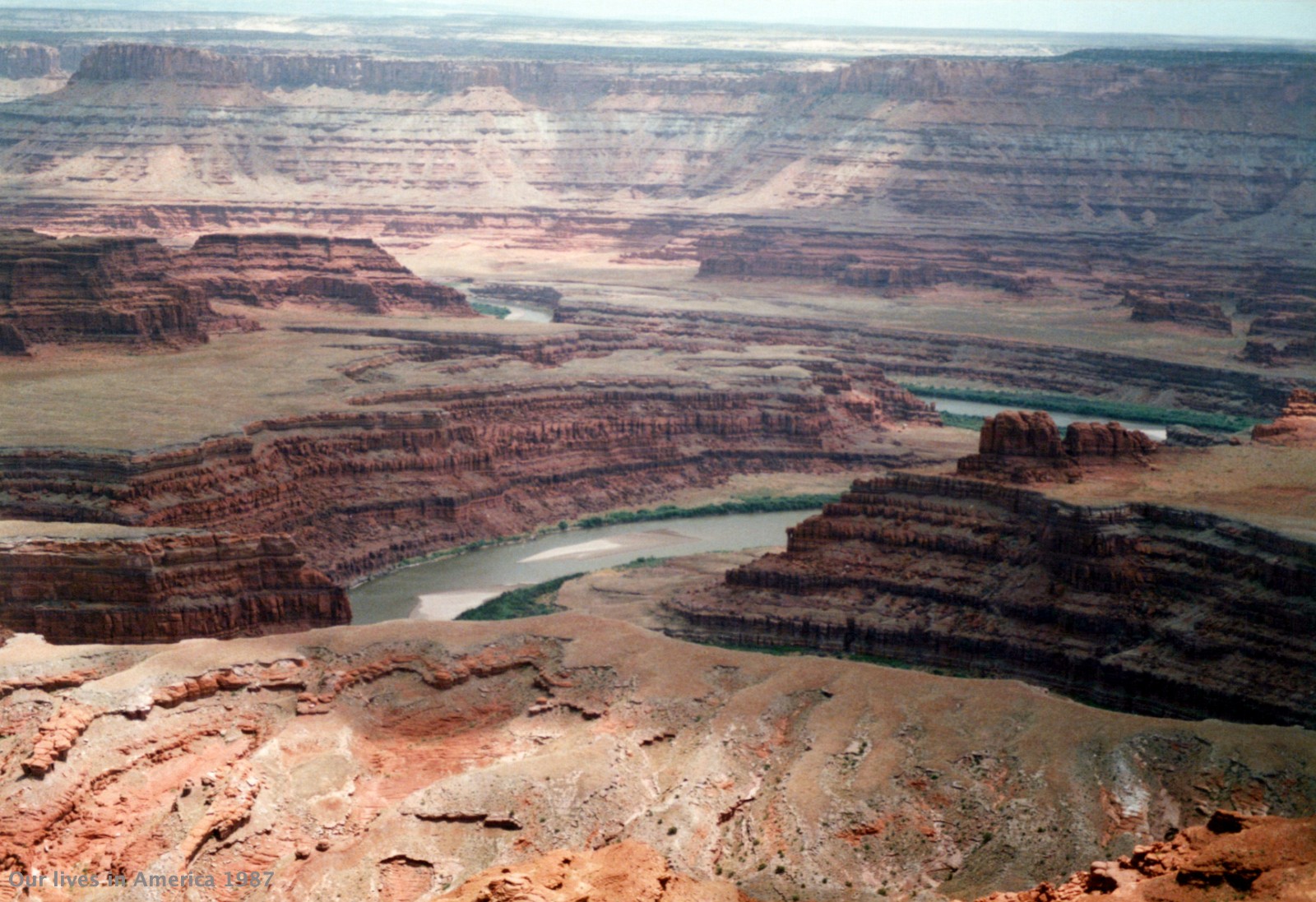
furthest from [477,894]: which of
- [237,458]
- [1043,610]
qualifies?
[237,458]

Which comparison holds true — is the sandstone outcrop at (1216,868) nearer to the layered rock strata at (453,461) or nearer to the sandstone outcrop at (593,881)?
the sandstone outcrop at (593,881)

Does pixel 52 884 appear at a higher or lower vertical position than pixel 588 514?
higher

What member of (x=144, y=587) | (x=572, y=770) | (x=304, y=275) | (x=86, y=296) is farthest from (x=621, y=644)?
(x=304, y=275)

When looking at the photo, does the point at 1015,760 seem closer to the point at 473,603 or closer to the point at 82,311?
the point at 473,603

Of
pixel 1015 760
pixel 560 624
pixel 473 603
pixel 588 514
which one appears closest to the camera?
pixel 1015 760

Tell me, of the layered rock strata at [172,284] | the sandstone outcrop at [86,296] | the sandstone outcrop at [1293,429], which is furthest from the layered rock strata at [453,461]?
the layered rock strata at [172,284]

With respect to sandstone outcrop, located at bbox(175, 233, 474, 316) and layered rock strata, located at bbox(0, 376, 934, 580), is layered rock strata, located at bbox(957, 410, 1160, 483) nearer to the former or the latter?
layered rock strata, located at bbox(0, 376, 934, 580)
